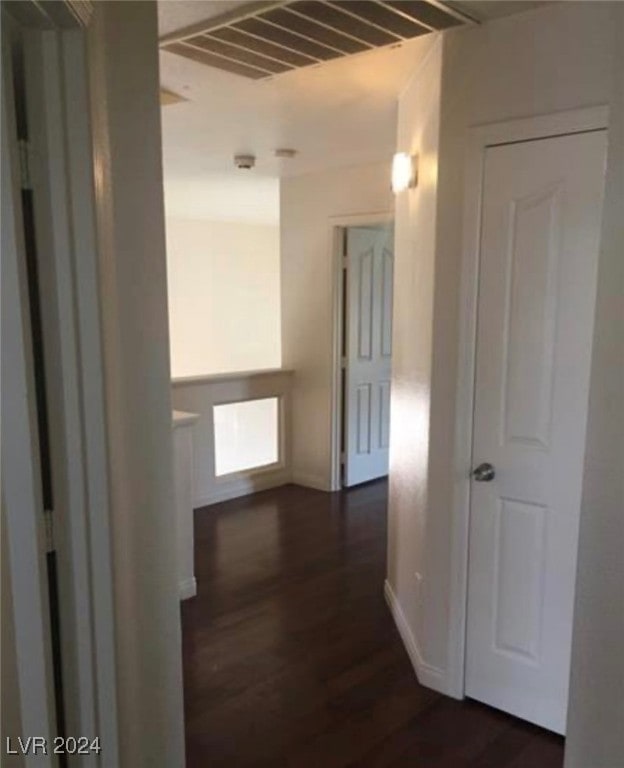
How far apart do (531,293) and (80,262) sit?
1520mm

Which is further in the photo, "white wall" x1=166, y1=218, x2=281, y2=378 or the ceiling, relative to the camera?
"white wall" x1=166, y1=218, x2=281, y2=378

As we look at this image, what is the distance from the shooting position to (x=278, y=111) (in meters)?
3.48

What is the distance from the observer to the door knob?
92.5 inches

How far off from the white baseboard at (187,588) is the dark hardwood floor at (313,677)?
1.5 inches

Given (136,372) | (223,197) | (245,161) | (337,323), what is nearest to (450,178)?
(136,372)

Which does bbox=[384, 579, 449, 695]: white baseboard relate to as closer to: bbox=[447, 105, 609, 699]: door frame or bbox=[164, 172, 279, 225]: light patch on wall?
bbox=[447, 105, 609, 699]: door frame

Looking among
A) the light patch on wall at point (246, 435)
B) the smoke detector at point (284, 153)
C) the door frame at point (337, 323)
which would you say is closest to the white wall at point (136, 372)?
the smoke detector at point (284, 153)

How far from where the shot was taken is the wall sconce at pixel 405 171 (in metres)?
2.77

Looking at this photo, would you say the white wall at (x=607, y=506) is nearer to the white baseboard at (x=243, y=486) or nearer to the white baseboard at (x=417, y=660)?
the white baseboard at (x=417, y=660)

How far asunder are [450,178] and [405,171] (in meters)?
0.54

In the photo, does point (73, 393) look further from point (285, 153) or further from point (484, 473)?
point (285, 153)

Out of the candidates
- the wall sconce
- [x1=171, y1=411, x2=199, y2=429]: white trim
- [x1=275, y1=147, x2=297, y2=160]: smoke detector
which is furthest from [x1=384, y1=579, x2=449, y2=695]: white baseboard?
[x1=275, y1=147, x2=297, y2=160]: smoke detector

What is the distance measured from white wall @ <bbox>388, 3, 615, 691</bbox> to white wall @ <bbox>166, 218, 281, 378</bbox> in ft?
17.1

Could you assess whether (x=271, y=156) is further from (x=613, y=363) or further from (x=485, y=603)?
(x=613, y=363)
